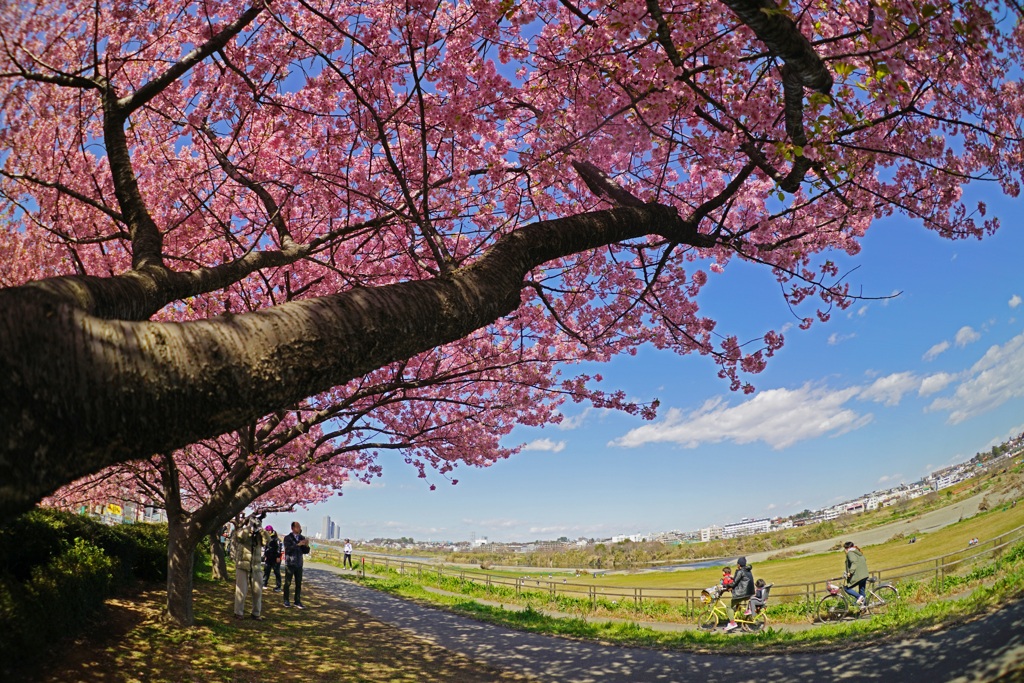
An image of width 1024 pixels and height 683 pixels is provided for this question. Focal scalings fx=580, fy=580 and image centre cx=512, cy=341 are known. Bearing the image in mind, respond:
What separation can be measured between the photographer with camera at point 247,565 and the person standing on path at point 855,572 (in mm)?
11725

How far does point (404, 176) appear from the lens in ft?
23.3

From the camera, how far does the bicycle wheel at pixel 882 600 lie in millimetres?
12116

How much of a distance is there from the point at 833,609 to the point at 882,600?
1022mm

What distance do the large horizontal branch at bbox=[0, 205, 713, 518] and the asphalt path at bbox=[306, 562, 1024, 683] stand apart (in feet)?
22.5

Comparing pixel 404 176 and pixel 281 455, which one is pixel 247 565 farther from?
pixel 404 176

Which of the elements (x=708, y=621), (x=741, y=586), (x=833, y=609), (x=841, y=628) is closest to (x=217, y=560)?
(x=708, y=621)

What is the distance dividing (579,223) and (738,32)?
292cm

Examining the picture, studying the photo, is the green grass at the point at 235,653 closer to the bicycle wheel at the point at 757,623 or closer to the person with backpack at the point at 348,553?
the bicycle wheel at the point at 757,623

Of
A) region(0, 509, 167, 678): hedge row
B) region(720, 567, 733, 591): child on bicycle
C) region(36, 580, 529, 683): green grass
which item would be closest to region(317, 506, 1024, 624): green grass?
region(720, 567, 733, 591): child on bicycle

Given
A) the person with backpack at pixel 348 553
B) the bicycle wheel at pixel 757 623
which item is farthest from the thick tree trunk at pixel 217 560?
the bicycle wheel at pixel 757 623

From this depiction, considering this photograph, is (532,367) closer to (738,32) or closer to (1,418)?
(738,32)

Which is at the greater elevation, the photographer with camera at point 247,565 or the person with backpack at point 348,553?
the photographer with camera at point 247,565

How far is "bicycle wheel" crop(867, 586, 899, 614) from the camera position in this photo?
1212cm

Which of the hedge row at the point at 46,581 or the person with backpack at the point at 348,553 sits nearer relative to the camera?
the hedge row at the point at 46,581
